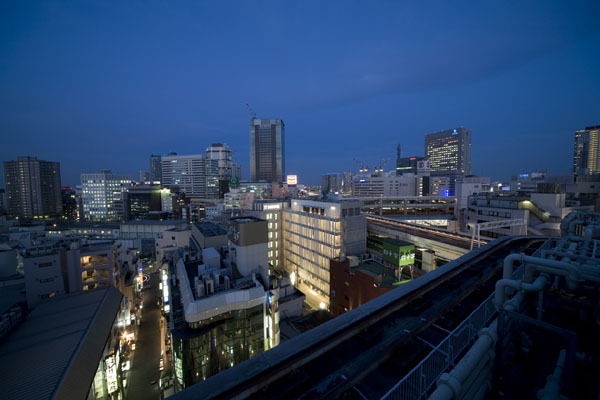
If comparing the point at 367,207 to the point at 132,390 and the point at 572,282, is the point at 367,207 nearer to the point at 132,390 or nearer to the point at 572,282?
the point at 132,390

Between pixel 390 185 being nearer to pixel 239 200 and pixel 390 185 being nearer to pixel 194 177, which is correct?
pixel 239 200

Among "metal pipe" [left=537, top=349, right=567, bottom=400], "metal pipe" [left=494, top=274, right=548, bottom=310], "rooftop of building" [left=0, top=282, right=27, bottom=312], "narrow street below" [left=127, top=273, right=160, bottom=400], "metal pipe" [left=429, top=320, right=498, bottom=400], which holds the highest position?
"metal pipe" [left=494, top=274, right=548, bottom=310]

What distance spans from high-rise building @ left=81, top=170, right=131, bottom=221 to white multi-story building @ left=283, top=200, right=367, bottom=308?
123985 mm

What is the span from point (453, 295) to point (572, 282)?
3232 millimetres

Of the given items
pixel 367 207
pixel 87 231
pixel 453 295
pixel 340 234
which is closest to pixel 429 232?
pixel 340 234

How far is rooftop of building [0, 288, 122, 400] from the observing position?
1514cm

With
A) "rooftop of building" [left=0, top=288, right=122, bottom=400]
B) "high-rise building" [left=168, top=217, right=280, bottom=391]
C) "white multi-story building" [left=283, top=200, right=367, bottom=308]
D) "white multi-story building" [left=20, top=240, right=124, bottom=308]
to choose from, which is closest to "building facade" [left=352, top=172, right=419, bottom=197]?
"white multi-story building" [left=283, top=200, right=367, bottom=308]

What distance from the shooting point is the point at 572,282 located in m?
5.34

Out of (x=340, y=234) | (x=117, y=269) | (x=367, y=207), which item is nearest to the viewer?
(x=117, y=269)

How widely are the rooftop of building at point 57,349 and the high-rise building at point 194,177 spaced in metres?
142

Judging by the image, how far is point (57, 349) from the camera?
1825 centimetres

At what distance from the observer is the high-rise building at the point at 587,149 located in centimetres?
14225

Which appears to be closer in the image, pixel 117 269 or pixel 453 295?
pixel 453 295

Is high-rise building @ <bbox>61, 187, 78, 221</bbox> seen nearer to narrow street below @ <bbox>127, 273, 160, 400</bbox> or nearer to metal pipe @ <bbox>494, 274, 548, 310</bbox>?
narrow street below @ <bbox>127, 273, 160, 400</bbox>
